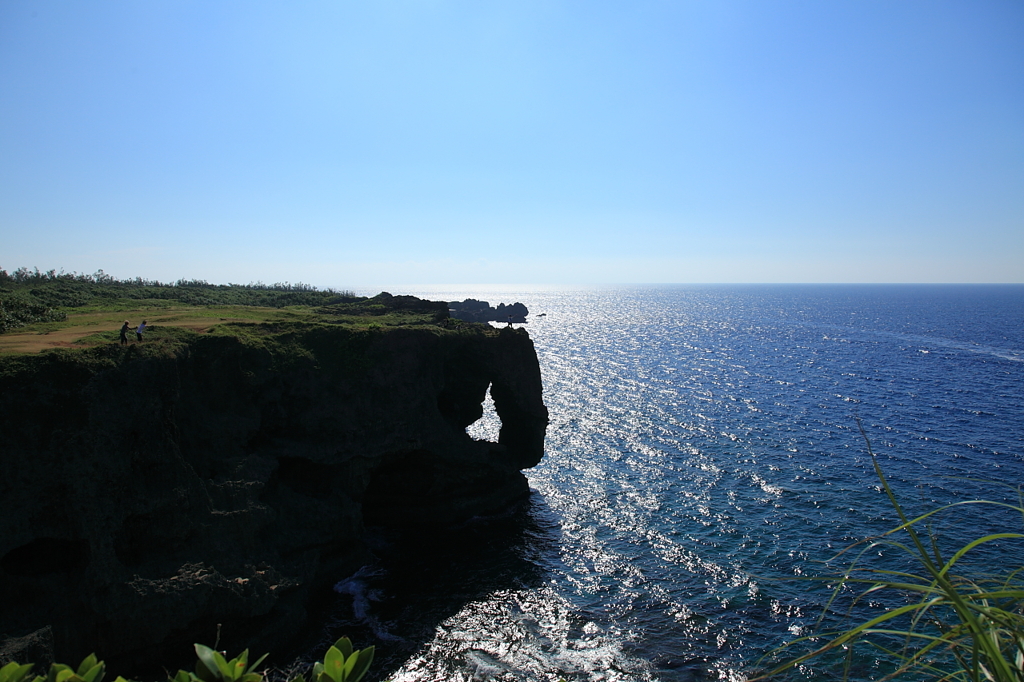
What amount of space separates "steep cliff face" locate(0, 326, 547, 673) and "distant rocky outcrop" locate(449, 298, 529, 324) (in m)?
107

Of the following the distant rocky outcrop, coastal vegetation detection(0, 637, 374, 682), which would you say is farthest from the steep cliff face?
the distant rocky outcrop

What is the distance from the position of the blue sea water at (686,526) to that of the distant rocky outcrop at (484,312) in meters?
77.2

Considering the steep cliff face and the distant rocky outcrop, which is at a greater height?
the distant rocky outcrop

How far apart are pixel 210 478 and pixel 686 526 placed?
89.4 ft

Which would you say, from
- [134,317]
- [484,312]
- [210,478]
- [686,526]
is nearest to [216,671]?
[210,478]

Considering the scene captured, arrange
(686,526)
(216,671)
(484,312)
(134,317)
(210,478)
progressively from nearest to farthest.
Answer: (216,671)
(210,478)
(686,526)
(134,317)
(484,312)

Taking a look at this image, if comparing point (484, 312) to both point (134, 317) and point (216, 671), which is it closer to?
point (134, 317)

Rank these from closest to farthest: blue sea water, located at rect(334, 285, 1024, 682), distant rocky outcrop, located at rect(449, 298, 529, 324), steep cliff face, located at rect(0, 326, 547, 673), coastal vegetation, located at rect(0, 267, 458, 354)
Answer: steep cliff face, located at rect(0, 326, 547, 673) < blue sea water, located at rect(334, 285, 1024, 682) < coastal vegetation, located at rect(0, 267, 458, 354) < distant rocky outcrop, located at rect(449, 298, 529, 324)

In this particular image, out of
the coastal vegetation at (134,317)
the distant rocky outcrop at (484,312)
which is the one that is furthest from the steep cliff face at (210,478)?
the distant rocky outcrop at (484,312)

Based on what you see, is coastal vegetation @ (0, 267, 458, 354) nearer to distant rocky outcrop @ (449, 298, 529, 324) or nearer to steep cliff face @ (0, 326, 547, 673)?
steep cliff face @ (0, 326, 547, 673)

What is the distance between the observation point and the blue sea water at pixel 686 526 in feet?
81.6

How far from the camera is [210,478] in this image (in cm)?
2655

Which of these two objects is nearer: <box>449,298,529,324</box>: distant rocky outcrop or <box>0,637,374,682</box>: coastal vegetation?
<box>0,637,374,682</box>: coastal vegetation

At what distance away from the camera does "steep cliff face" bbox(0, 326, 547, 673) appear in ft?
70.8
